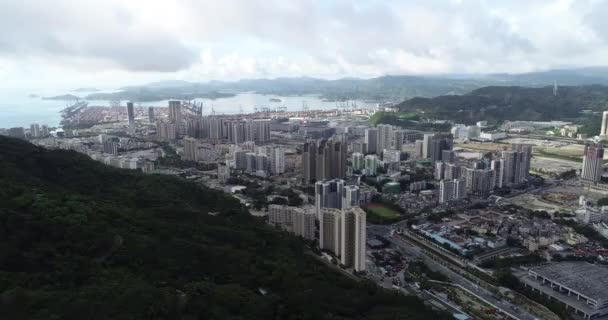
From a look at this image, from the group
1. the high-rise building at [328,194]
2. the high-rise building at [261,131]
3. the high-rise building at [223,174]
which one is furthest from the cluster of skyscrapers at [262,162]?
the high-rise building at [261,131]

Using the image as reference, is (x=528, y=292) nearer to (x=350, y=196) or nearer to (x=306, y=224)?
(x=306, y=224)

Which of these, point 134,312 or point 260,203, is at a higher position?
point 134,312

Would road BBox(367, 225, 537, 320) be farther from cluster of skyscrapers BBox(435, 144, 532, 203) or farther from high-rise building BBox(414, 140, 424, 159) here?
high-rise building BBox(414, 140, 424, 159)

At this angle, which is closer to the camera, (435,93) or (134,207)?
(134,207)

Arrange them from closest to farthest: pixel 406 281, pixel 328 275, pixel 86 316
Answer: pixel 86 316 < pixel 328 275 < pixel 406 281

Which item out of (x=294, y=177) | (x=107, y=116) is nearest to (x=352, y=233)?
(x=294, y=177)

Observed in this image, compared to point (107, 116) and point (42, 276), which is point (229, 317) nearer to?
point (42, 276)
